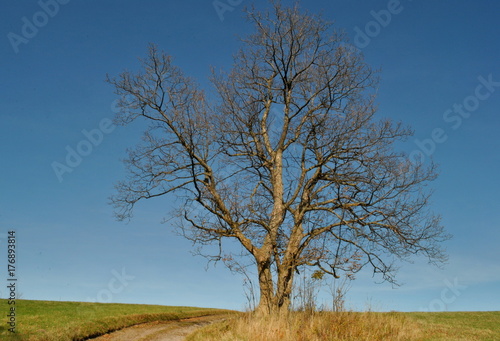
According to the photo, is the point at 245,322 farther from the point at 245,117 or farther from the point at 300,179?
the point at 245,117

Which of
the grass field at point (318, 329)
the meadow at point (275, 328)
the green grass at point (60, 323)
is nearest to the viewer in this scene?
the grass field at point (318, 329)

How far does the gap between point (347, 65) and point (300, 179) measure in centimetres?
498

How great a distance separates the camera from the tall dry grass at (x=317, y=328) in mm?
11156

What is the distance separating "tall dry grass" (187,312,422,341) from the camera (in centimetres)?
1116

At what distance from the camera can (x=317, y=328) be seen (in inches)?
460

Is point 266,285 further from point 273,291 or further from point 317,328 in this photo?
point 317,328

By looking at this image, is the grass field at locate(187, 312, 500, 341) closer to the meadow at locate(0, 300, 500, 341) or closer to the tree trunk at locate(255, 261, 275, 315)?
the meadow at locate(0, 300, 500, 341)

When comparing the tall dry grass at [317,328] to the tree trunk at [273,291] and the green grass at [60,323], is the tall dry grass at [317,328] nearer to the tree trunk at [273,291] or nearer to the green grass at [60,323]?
the tree trunk at [273,291]

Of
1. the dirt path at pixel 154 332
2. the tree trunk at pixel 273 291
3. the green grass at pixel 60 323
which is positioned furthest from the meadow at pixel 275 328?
the tree trunk at pixel 273 291

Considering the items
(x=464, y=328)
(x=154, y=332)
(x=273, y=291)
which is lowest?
(x=154, y=332)

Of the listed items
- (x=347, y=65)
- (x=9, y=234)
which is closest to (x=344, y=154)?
(x=347, y=65)

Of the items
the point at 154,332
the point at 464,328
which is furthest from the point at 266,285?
the point at 464,328

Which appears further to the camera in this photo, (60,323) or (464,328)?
(464,328)

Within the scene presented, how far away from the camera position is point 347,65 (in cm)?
1703
